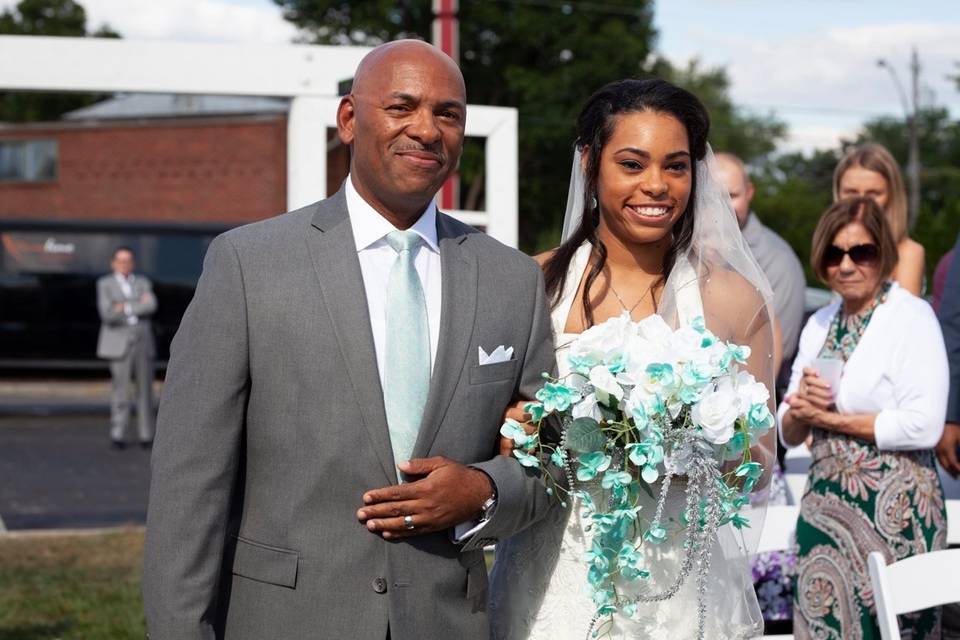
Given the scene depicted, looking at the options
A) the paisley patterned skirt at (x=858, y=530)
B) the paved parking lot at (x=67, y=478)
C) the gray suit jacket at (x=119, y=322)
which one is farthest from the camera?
the gray suit jacket at (x=119, y=322)

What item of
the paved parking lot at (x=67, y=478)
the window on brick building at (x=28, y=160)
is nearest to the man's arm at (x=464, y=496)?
the paved parking lot at (x=67, y=478)

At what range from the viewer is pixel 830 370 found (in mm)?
4625

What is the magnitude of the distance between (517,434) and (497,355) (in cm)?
18

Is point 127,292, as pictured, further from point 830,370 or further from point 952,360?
point 830,370

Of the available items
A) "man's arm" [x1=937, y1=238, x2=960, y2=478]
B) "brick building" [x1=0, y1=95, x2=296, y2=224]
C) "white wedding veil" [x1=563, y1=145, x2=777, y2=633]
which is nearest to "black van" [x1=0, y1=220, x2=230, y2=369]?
"brick building" [x1=0, y1=95, x2=296, y2=224]

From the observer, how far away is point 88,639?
611 cm

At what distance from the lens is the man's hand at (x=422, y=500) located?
99.7 inches

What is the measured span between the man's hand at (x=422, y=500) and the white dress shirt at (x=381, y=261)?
0.23 m

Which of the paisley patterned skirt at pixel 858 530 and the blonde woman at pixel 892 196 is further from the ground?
the blonde woman at pixel 892 196

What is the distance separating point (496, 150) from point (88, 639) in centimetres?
328

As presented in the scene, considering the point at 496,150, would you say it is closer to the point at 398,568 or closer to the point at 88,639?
the point at 88,639

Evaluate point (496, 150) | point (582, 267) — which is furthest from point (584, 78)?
point (582, 267)

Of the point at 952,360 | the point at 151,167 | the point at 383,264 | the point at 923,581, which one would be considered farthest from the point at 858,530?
the point at 151,167

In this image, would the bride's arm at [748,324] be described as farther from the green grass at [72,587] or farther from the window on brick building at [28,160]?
the window on brick building at [28,160]
